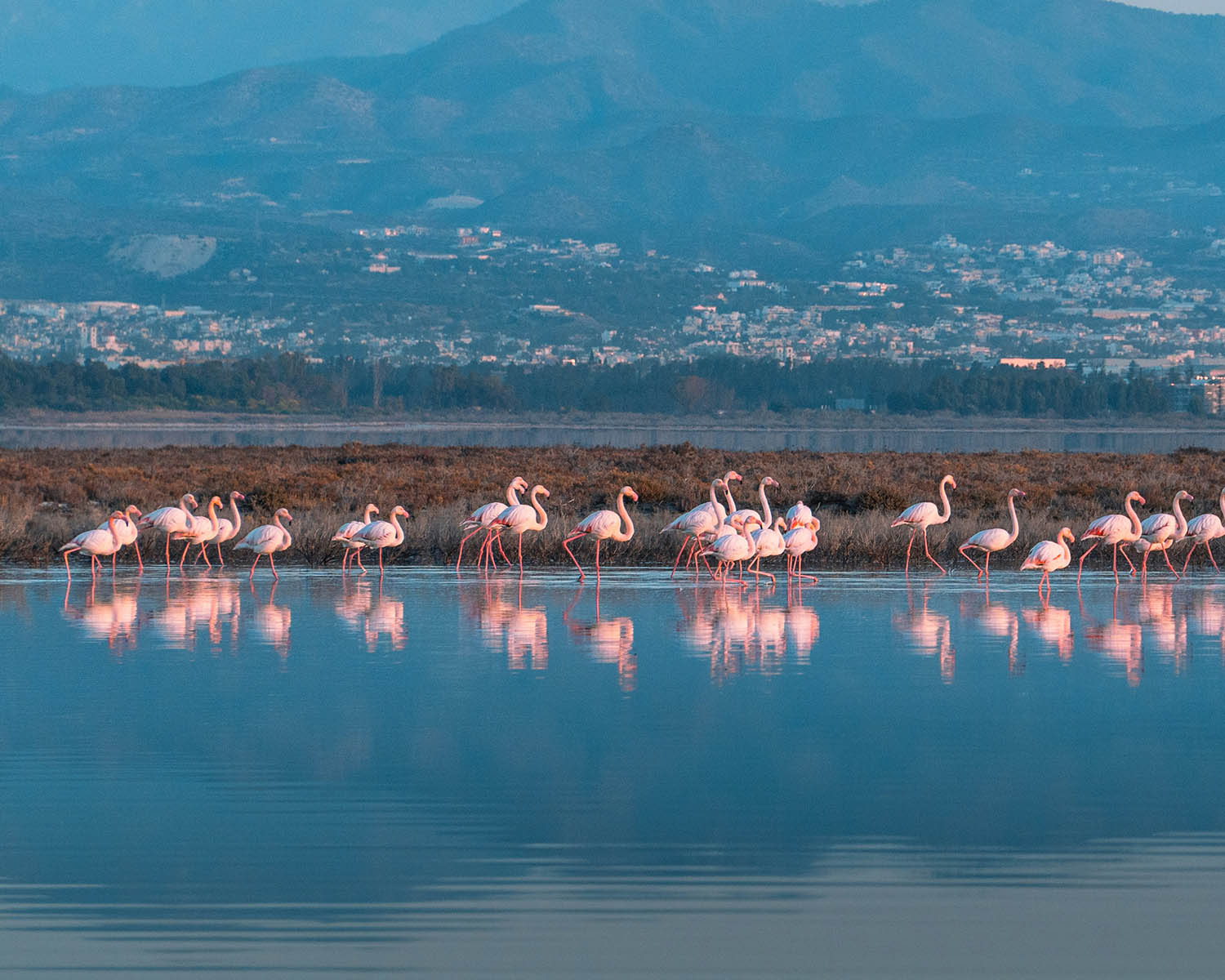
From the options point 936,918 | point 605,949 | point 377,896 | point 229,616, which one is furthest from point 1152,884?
point 229,616

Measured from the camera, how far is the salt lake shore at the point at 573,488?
78.1 ft

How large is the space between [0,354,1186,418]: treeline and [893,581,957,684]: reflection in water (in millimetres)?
103692

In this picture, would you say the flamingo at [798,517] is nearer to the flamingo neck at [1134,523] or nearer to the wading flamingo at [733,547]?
the wading flamingo at [733,547]

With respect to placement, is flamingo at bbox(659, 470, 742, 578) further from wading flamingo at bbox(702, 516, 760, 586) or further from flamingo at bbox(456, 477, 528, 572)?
Answer: flamingo at bbox(456, 477, 528, 572)

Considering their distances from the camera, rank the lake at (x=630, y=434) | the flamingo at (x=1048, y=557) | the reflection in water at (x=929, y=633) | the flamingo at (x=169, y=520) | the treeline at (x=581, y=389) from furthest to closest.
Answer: the treeline at (x=581, y=389), the lake at (x=630, y=434), the flamingo at (x=169, y=520), the flamingo at (x=1048, y=557), the reflection in water at (x=929, y=633)

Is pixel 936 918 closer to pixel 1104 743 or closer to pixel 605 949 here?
pixel 605 949

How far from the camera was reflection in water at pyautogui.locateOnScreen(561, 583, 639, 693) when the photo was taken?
556 inches

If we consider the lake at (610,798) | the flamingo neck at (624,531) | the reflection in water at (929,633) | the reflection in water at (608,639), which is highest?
the flamingo neck at (624,531)

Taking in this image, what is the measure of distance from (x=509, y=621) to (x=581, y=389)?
123754mm

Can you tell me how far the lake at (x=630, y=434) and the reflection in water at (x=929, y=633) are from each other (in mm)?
54239

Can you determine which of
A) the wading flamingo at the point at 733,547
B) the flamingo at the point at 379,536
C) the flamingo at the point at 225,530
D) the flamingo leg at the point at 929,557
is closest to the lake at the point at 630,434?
the flamingo leg at the point at 929,557

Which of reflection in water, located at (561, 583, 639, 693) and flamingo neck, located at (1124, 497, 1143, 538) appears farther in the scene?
flamingo neck, located at (1124, 497, 1143, 538)

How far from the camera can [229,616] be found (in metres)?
17.2

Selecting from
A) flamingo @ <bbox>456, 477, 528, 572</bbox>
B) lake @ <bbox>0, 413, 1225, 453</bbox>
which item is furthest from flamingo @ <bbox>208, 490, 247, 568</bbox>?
lake @ <bbox>0, 413, 1225, 453</bbox>
